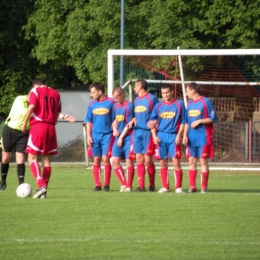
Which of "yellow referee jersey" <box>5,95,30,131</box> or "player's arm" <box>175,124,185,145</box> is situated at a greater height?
"yellow referee jersey" <box>5,95,30,131</box>

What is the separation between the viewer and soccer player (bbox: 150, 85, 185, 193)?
15.9 m

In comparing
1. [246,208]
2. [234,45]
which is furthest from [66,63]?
[246,208]

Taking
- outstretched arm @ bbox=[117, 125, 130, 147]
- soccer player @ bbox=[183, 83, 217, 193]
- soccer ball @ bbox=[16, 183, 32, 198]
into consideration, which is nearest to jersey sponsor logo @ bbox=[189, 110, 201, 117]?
soccer player @ bbox=[183, 83, 217, 193]

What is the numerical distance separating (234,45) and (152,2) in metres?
3.64

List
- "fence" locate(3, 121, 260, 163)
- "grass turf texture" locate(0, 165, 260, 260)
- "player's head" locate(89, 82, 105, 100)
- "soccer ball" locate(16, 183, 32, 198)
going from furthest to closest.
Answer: "fence" locate(3, 121, 260, 163)
"player's head" locate(89, 82, 105, 100)
"soccer ball" locate(16, 183, 32, 198)
"grass turf texture" locate(0, 165, 260, 260)

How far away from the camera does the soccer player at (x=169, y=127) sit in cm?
1585

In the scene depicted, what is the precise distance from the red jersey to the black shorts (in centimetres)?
269

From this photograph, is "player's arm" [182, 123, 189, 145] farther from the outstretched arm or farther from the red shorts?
the red shorts

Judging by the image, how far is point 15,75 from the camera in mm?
41750

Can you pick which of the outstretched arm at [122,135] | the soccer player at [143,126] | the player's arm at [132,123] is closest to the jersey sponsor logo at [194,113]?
the soccer player at [143,126]

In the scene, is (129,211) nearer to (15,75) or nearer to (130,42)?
(130,42)

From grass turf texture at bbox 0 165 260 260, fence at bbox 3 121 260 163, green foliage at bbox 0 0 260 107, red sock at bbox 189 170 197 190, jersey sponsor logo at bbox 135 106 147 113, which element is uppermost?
green foliage at bbox 0 0 260 107

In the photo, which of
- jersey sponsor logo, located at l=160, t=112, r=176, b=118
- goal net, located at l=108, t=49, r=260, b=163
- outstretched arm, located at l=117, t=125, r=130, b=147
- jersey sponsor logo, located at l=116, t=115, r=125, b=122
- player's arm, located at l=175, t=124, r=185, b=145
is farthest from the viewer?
goal net, located at l=108, t=49, r=260, b=163

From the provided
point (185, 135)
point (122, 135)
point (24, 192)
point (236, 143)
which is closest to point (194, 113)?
point (185, 135)
